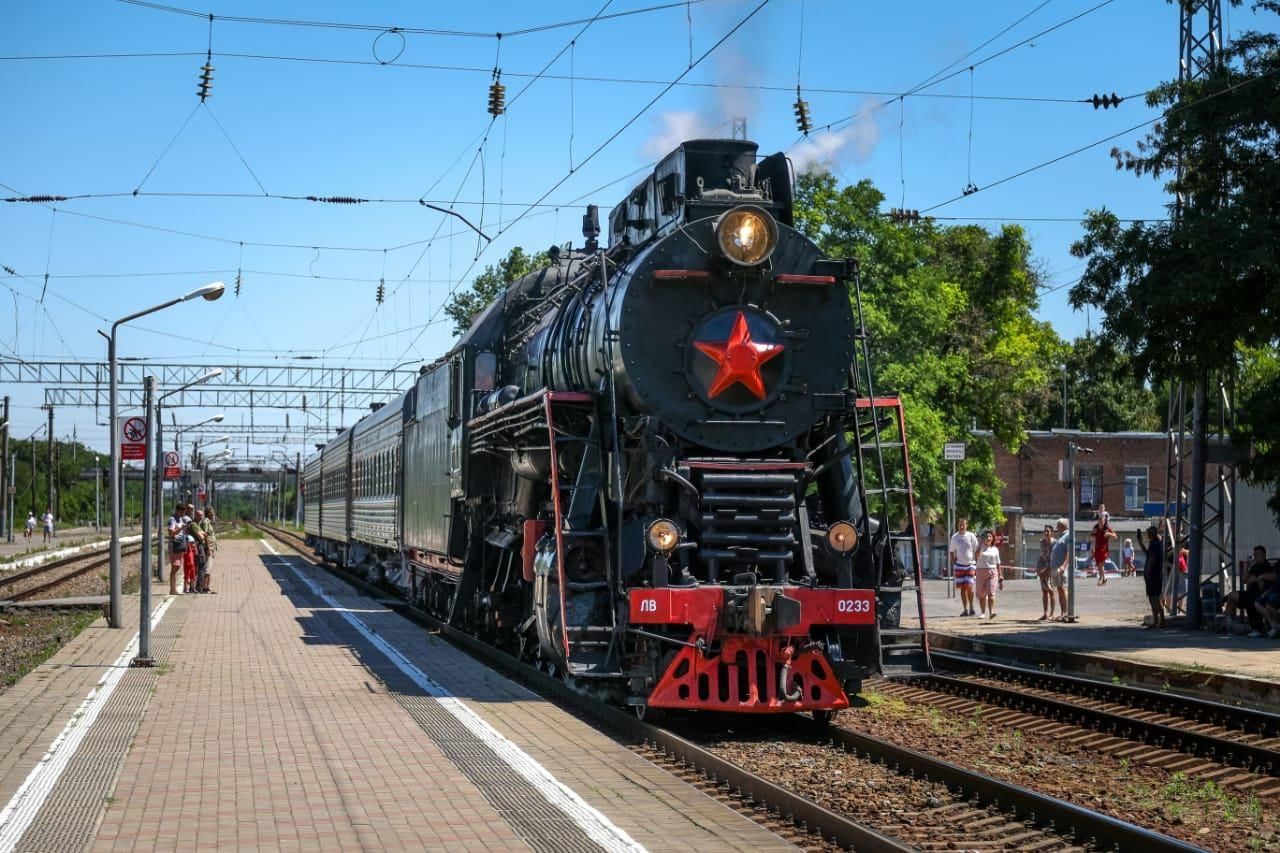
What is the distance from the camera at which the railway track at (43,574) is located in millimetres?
29531

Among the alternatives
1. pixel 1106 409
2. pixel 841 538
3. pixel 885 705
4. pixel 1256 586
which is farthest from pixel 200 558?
pixel 1106 409

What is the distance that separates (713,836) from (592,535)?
4396mm

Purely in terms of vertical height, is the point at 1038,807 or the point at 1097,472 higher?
the point at 1097,472

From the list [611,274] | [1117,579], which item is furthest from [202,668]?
[1117,579]

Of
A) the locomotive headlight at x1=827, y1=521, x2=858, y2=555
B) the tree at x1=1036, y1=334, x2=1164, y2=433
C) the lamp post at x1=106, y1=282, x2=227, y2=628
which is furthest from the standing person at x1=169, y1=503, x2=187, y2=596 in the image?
the tree at x1=1036, y1=334, x2=1164, y2=433

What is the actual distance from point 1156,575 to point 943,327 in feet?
55.2

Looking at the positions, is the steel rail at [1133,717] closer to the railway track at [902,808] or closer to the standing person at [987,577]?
the railway track at [902,808]

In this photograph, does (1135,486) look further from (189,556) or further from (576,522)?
(576,522)

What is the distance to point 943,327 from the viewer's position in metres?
36.6

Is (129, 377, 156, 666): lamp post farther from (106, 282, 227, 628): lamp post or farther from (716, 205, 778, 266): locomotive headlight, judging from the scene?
(716, 205, 778, 266): locomotive headlight

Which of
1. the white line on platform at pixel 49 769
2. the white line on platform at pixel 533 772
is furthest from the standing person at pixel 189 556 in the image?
the white line on platform at pixel 49 769

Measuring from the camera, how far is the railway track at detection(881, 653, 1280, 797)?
10.1m

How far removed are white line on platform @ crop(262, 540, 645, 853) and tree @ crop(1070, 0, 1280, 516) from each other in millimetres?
10580

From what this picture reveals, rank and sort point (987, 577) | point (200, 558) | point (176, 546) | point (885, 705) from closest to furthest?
point (885, 705) < point (987, 577) < point (176, 546) < point (200, 558)
